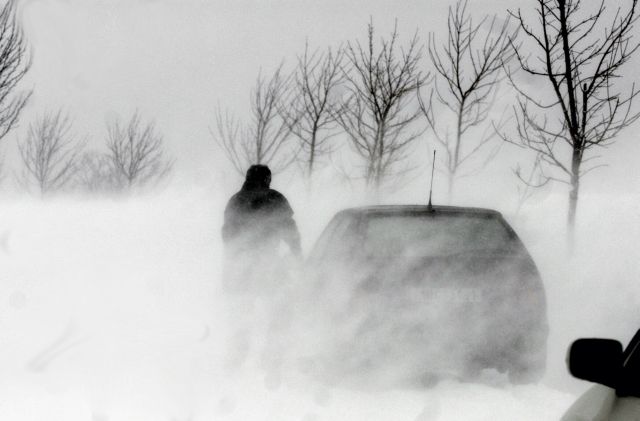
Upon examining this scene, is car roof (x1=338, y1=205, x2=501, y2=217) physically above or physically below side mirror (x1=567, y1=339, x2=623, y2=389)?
above

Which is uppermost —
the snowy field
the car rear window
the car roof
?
the car roof

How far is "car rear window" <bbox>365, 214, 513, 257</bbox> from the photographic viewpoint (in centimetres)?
520

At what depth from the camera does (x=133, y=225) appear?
2920cm

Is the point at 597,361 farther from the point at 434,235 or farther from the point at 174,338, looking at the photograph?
the point at 174,338

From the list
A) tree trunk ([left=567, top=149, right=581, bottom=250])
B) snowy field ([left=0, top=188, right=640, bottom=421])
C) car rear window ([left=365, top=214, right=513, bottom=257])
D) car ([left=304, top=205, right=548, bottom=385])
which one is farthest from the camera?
tree trunk ([left=567, top=149, right=581, bottom=250])

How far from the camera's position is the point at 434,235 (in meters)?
5.28

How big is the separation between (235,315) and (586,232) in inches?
733

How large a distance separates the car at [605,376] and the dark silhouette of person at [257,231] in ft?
14.8

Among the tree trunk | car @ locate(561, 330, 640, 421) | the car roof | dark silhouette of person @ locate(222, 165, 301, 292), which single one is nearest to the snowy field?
dark silhouette of person @ locate(222, 165, 301, 292)

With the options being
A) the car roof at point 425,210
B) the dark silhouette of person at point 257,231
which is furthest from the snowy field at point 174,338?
the car roof at point 425,210

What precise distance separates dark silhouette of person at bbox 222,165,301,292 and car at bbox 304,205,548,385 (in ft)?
4.43

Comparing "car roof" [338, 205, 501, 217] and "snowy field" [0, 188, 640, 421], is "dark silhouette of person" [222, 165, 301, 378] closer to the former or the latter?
"snowy field" [0, 188, 640, 421]

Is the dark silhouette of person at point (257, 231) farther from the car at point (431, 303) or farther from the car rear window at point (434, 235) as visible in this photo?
the car rear window at point (434, 235)

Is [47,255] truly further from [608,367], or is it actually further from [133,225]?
[608,367]
